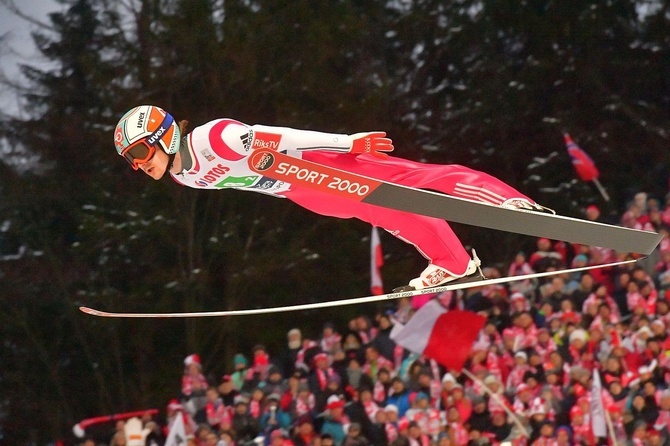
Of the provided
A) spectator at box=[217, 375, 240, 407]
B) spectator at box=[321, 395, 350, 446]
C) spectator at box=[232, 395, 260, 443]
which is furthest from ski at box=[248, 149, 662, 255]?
spectator at box=[217, 375, 240, 407]

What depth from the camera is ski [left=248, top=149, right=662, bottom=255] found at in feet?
13.7

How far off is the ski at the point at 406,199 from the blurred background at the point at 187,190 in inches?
251

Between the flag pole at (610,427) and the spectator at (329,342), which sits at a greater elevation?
the spectator at (329,342)

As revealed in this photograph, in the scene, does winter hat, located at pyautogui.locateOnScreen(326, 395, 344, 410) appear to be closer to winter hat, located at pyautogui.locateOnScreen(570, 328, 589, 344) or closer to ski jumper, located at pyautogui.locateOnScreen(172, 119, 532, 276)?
winter hat, located at pyautogui.locateOnScreen(570, 328, 589, 344)

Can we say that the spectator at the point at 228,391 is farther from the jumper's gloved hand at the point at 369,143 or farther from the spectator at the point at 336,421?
the jumper's gloved hand at the point at 369,143

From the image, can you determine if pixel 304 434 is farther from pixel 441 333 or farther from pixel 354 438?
pixel 441 333

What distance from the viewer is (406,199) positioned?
4.29 m

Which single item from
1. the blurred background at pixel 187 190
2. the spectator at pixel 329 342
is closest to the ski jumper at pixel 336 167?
the spectator at pixel 329 342

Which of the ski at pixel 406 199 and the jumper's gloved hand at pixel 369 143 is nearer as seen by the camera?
the ski at pixel 406 199

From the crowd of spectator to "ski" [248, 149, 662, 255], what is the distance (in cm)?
282

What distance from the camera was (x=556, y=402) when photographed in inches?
277

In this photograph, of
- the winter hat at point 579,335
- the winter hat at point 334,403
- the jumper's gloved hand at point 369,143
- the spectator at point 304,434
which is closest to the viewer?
the jumper's gloved hand at point 369,143

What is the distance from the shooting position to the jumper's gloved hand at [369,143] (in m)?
4.43

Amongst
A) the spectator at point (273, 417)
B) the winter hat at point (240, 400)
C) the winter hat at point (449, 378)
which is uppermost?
the winter hat at point (449, 378)
